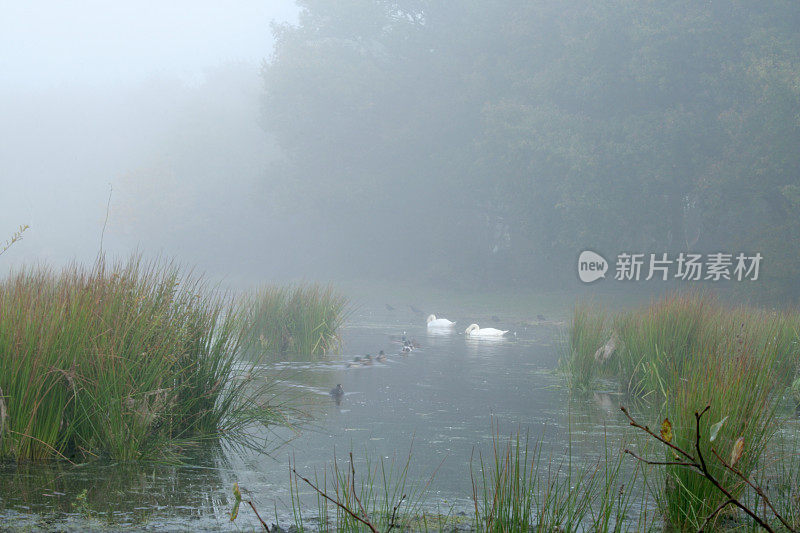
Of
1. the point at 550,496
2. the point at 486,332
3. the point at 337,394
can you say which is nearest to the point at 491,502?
the point at 550,496

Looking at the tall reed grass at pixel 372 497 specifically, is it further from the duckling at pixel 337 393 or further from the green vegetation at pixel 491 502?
the duckling at pixel 337 393

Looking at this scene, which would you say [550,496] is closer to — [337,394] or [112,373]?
[112,373]

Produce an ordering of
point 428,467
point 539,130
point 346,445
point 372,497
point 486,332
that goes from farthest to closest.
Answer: point 539,130, point 486,332, point 346,445, point 428,467, point 372,497

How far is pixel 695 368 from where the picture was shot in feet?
15.7

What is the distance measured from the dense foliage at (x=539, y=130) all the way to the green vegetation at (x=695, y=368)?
11049 millimetres

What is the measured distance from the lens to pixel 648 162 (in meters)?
22.4

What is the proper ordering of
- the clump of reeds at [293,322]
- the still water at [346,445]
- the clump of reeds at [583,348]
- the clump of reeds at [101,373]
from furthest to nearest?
the clump of reeds at [293,322] < the clump of reeds at [583,348] < the clump of reeds at [101,373] < the still water at [346,445]

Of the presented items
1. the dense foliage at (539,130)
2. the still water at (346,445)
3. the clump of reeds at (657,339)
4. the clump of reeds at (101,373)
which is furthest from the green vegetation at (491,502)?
the dense foliage at (539,130)

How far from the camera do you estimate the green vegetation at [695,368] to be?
379cm

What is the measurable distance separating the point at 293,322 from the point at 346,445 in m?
5.59

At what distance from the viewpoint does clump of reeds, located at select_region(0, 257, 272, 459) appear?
455 centimetres

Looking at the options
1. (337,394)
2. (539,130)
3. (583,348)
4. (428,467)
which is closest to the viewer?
(428,467)

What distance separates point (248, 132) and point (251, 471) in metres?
41.1

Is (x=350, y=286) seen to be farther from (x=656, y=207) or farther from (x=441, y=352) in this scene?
(x=441, y=352)
